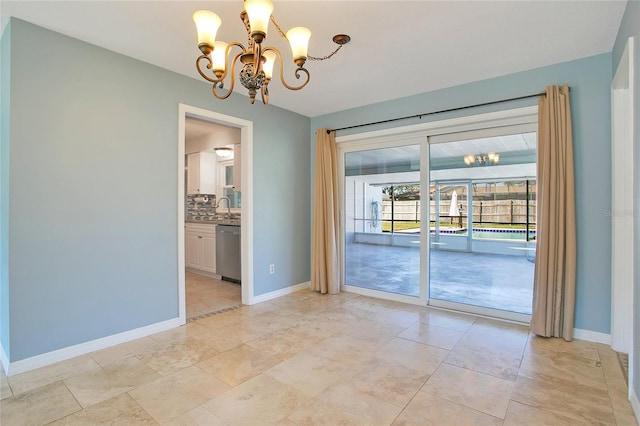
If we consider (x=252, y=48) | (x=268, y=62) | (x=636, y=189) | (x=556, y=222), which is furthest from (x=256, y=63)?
(x=556, y=222)

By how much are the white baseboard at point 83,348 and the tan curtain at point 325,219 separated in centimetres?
192

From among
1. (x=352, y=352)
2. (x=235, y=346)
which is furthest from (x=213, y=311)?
(x=352, y=352)

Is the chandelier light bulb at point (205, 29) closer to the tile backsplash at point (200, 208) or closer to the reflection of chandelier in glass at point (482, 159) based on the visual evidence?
the reflection of chandelier in glass at point (482, 159)

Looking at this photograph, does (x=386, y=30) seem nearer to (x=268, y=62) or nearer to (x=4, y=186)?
(x=268, y=62)

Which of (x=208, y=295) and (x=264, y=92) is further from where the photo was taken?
(x=208, y=295)

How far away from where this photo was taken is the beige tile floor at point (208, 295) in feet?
12.6

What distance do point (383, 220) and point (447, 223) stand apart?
2.82ft

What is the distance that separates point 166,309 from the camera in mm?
3223

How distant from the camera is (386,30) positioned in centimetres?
252

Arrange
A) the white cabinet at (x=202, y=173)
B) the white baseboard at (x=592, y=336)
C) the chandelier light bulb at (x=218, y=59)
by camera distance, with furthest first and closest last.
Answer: the white cabinet at (x=202, y=173) < the white baseboard at (x=592, y=336) < the chandelier light bulb at (x=218, y=59)

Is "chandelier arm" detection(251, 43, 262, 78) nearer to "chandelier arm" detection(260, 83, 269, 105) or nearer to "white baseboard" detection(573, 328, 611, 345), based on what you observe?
"chandelier arm" detection(260, 83, 269, 105)

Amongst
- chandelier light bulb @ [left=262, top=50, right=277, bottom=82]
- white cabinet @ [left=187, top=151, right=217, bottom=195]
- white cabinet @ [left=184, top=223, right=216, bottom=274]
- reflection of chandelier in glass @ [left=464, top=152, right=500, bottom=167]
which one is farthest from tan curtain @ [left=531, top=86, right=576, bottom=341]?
white cabinet @ [left=187, top=151, right=217, bottom=195]

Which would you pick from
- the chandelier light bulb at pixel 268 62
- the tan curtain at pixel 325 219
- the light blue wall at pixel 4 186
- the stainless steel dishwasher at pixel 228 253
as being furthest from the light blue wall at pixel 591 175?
the light blue wall at pixel 4 186

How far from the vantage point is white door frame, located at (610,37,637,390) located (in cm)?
264
